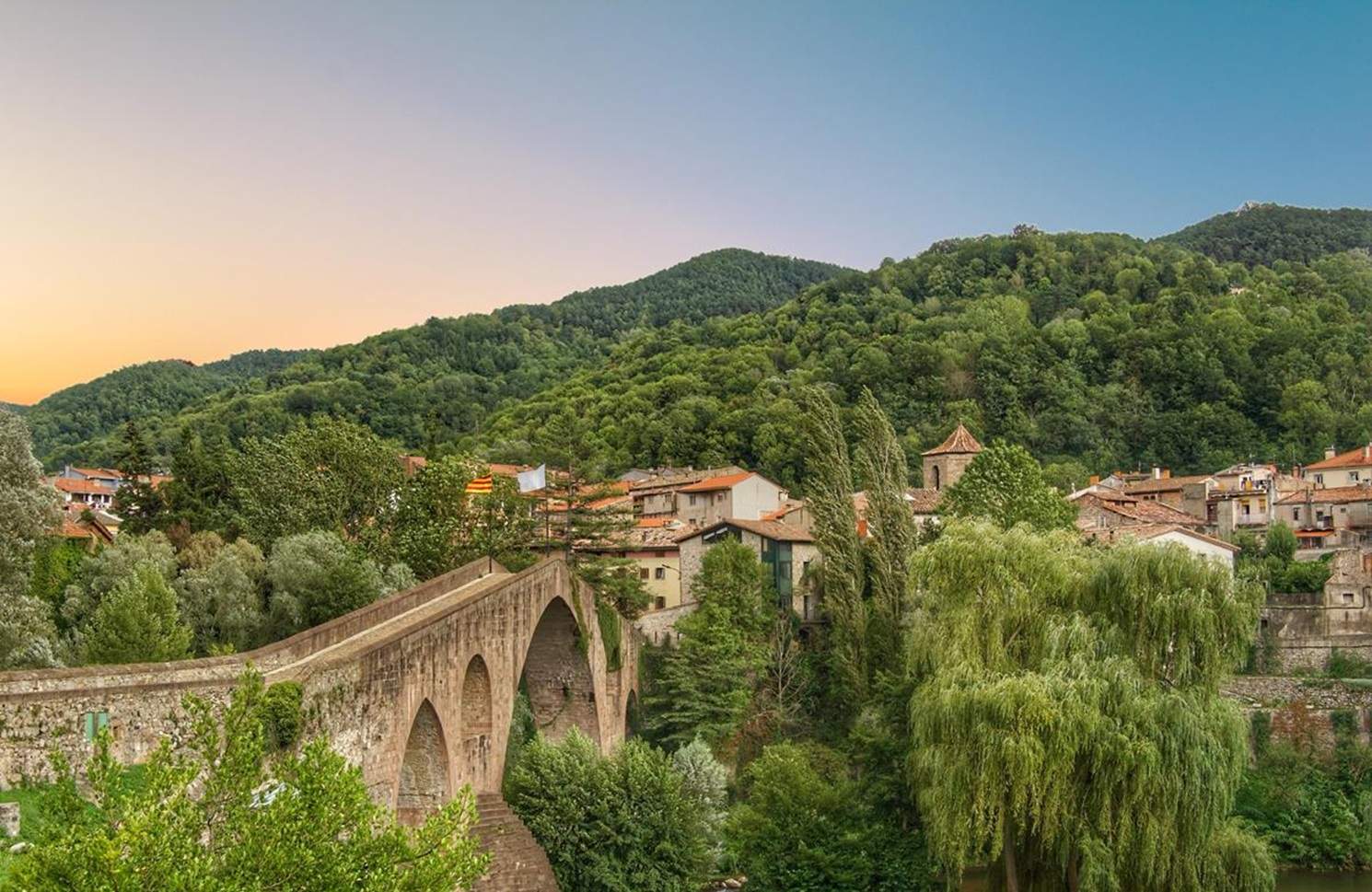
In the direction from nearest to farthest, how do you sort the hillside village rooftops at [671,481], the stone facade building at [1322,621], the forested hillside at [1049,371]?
1. the stone facade building at [1322,621]
2. the hillside village rooftops at [671,481]
3. the forested hillside at [1049,371]

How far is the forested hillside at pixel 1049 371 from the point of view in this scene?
90.9m

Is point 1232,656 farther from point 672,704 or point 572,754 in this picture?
point 672,704

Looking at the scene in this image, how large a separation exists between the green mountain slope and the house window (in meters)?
150

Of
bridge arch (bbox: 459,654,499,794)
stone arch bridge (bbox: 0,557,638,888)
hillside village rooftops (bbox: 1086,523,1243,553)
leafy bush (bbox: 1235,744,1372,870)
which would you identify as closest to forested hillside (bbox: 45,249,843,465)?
stone arch bridge (bbox: 0,557,638,888)

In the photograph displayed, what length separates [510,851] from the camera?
26906 mm

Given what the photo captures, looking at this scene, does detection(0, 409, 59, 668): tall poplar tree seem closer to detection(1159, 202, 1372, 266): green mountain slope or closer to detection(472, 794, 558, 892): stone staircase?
detection(472, 794, 558, 892): stone staircase

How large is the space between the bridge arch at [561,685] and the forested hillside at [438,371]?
101 feet

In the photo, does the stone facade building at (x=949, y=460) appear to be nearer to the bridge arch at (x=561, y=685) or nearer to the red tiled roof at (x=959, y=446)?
the red tiled roof at (x=959, y=446)

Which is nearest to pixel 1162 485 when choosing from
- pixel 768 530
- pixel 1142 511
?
pixel 1142 511

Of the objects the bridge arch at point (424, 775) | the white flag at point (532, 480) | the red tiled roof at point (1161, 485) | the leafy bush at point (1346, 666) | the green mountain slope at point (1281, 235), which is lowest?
the leafy bush at point (1346, 666)

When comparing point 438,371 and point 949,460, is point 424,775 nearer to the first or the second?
point 949,460

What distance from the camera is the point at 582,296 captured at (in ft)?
594

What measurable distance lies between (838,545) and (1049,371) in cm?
5980

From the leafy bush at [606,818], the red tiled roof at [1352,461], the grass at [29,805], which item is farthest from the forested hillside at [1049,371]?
the grass at [29,805]
